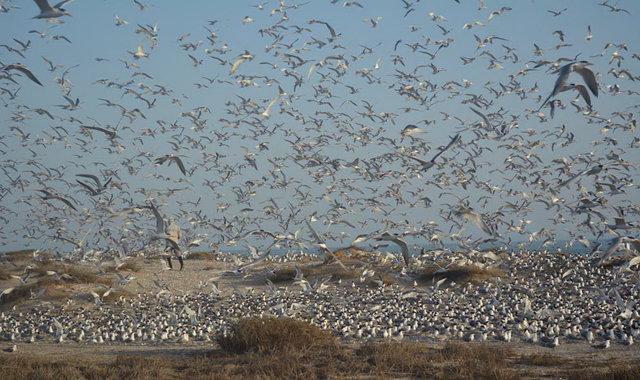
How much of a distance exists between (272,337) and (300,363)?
172 centimetres

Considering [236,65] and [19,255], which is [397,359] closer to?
[236,65]

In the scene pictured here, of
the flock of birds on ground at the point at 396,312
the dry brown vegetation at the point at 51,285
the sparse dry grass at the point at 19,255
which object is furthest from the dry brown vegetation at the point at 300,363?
the sparse dry grass at the point at 19,255

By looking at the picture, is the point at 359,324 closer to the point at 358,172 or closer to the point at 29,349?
the point at 29,349

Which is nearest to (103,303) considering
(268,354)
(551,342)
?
(268,354)

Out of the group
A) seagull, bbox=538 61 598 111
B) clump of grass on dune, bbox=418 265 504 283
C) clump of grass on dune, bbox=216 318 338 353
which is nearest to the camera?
seagull, bbox=538 61 598 111

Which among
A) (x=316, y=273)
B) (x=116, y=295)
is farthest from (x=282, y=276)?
(x=116, y=295)

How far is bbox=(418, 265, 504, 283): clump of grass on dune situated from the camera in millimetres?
23797

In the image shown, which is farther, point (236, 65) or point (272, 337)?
point (236, 65)

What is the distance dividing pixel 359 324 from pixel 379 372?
18.6 ft

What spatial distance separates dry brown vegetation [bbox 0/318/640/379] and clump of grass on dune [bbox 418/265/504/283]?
11249 mm

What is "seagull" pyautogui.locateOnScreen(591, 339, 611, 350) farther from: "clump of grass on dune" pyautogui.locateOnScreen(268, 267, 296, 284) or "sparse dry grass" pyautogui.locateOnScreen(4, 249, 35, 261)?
"sparse dry grass" pyautogui.locateOnScreen(4, 249, 35, 261)

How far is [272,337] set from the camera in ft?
40.4

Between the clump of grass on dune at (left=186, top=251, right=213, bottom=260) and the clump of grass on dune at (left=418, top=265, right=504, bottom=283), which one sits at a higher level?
the clump of grass on dune at (left=186, top=251, right=213, bottom=260)

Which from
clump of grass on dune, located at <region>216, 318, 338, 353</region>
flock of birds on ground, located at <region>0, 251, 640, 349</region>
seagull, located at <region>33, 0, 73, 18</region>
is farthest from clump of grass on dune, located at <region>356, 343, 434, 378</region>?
seagull, located at <region>33, 0, 73, 18</region>
